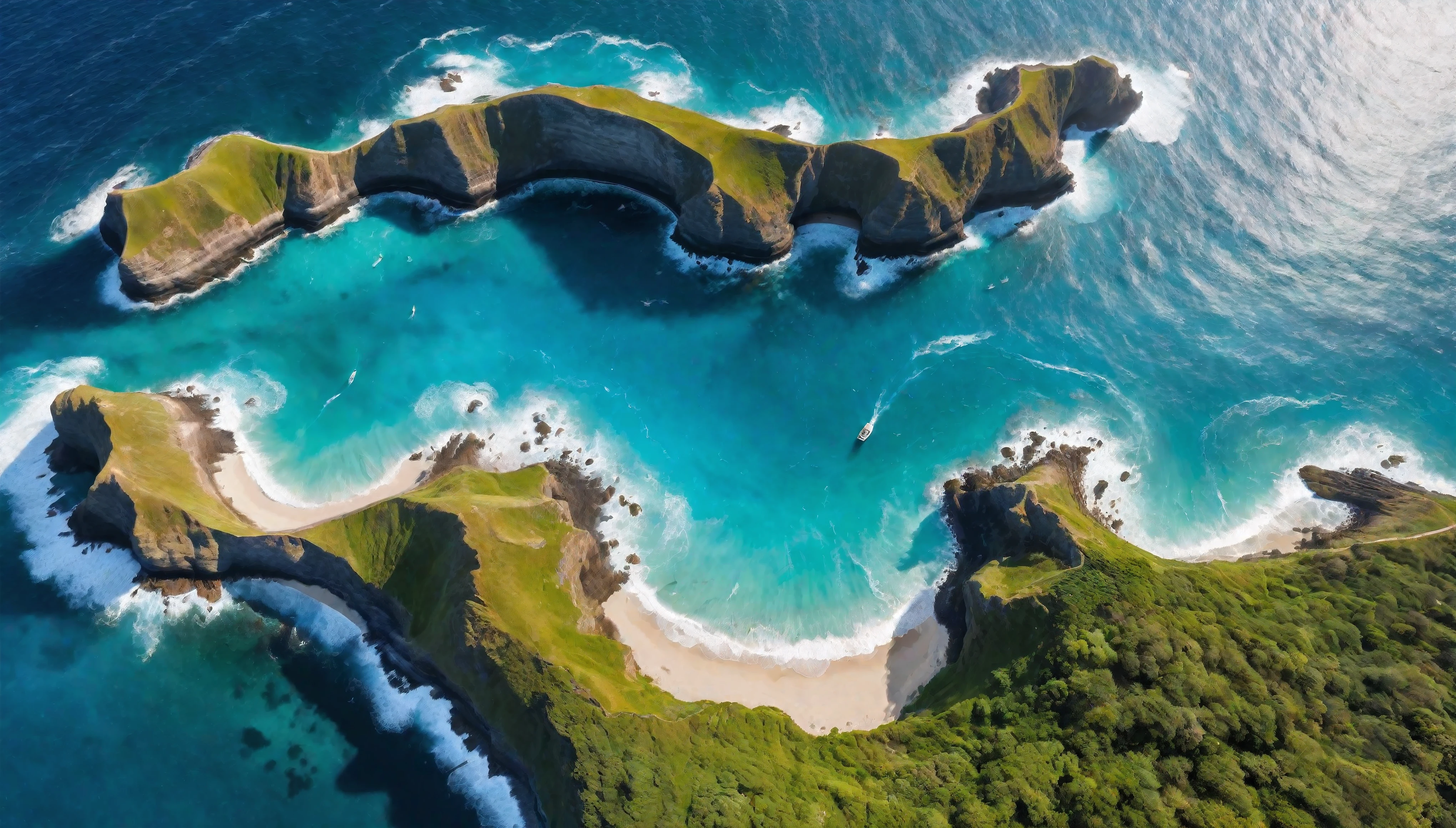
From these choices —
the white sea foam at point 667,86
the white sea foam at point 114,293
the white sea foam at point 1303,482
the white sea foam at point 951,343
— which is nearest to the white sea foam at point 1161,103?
the white sea foam at point 1303,482

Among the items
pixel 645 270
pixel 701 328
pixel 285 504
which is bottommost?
pixel 285 504

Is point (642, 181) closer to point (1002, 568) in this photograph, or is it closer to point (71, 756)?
point (1002, 568)

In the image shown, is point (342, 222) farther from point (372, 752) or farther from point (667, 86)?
point (372, 752)

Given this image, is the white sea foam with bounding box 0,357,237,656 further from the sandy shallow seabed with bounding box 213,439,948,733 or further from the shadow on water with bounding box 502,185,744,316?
the shadow on water with bounding box 502,185,744,316

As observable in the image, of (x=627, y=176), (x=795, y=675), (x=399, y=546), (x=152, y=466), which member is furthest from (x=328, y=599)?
(x=627, y=176)

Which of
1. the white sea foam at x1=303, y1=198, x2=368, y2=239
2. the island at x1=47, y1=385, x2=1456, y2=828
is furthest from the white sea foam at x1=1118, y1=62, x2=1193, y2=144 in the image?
the white sea foam at x1=303, y1=198, x2=368, y2=239

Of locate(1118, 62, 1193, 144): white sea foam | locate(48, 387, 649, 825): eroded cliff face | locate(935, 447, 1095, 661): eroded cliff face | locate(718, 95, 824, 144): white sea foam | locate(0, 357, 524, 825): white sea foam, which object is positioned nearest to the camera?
locate(48, 387, 649, 825): eroded cliff face
